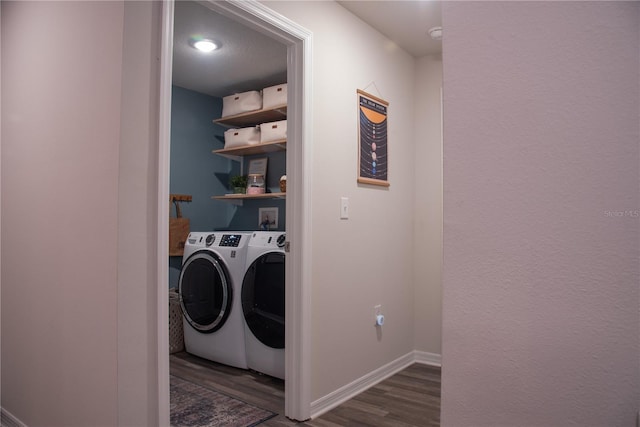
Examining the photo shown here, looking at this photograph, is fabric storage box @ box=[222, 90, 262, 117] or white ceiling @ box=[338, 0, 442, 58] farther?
fabric storage box @ box=[222, 90, 262, 117]

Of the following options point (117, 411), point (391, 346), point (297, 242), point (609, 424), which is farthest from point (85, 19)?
point (391, 346)

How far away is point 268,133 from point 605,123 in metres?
3.14

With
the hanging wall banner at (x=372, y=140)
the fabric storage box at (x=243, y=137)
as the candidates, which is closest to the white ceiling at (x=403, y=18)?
the hanging wall banner at (x=372, y=140)

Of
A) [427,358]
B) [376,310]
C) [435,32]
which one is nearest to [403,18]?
[435,32]

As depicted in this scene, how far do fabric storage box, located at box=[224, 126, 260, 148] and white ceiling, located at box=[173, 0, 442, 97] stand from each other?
1.57 ft

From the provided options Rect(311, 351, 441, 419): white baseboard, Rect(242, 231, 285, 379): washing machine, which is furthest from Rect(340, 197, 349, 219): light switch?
Rect(311, 351, 441, 419): white baseboard

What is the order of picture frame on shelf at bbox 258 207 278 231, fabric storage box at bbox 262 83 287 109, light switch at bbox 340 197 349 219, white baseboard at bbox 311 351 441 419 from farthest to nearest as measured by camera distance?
picture frame on shelf at bbox 258 207 278 231, fabric storage box at bbox 262 83 287 109, light switch at bbox 340 197 349 219, white baseboard at bbox 311 351 441 419

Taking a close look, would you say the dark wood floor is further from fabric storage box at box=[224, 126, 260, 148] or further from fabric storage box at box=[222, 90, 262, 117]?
fabric storage box at box=[222, 90, 262, 117]

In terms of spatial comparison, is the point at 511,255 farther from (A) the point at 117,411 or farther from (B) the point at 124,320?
(A) the point at 117,411

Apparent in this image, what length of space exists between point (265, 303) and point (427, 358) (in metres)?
1.39

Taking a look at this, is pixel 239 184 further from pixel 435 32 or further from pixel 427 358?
pixel 427 358

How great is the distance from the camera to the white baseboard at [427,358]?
3291mm

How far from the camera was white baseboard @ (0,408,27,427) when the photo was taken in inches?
83.7

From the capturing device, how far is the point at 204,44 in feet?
10.1
